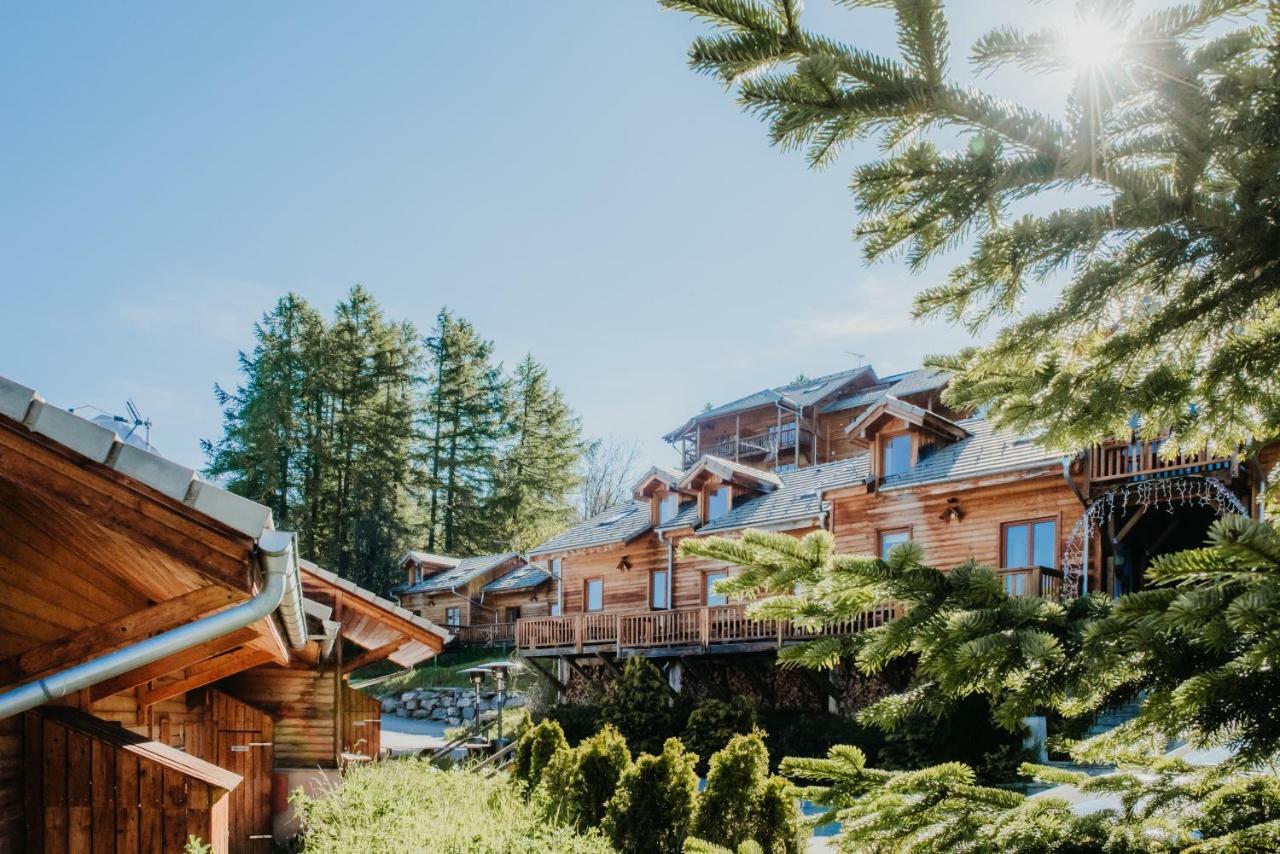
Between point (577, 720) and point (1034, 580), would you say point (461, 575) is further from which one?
point (1034, 580)

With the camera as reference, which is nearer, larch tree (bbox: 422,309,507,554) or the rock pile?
the rock pile

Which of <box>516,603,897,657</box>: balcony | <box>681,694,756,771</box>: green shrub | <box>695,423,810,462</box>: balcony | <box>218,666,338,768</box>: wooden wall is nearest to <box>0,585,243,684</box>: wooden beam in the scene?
<box>218,666,338,768</box>: wooden wall

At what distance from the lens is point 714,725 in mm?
19719

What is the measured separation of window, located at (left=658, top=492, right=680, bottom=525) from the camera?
27.0m

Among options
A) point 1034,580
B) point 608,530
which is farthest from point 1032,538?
point 608,530

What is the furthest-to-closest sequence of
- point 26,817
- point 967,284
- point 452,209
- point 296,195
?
point 452,209
point 296,195
point 26,817
point 967,284

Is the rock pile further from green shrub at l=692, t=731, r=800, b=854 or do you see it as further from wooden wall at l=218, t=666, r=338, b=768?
green shrub at l=692, t=731, r=800, b=854

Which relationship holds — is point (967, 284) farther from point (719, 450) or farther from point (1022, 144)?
point (719, 450)

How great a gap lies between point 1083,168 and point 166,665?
6.02 m

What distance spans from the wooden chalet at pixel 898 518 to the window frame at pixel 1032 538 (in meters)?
0.03

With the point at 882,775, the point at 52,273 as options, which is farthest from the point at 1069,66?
the point at 52,273

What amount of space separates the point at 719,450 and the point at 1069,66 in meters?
37.8

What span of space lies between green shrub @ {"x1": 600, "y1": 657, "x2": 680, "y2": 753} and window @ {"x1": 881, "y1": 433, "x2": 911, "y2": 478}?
22.9ft

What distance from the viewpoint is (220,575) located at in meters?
4.36
